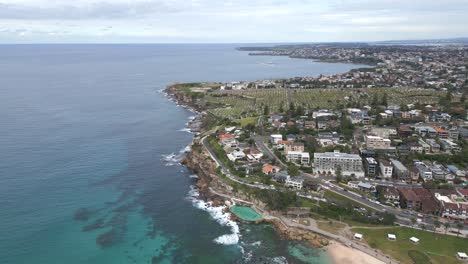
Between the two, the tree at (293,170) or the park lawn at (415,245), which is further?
the tree at (293,170)

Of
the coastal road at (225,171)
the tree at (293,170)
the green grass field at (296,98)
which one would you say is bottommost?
the coastal road at (225,171)

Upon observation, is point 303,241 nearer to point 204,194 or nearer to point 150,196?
point 204,194

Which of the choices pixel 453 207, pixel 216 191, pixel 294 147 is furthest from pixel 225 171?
pixel 453 207

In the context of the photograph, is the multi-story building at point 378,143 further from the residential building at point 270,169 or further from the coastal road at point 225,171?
the coastal road at point 225,171

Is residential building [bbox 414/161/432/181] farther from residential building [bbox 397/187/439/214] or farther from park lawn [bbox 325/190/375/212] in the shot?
park lawn [bbox 325/190/375/212]

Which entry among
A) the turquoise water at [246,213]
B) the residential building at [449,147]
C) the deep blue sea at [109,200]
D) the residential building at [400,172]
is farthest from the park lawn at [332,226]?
the residential building at [449,147]

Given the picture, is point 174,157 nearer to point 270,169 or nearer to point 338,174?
point 270,169
